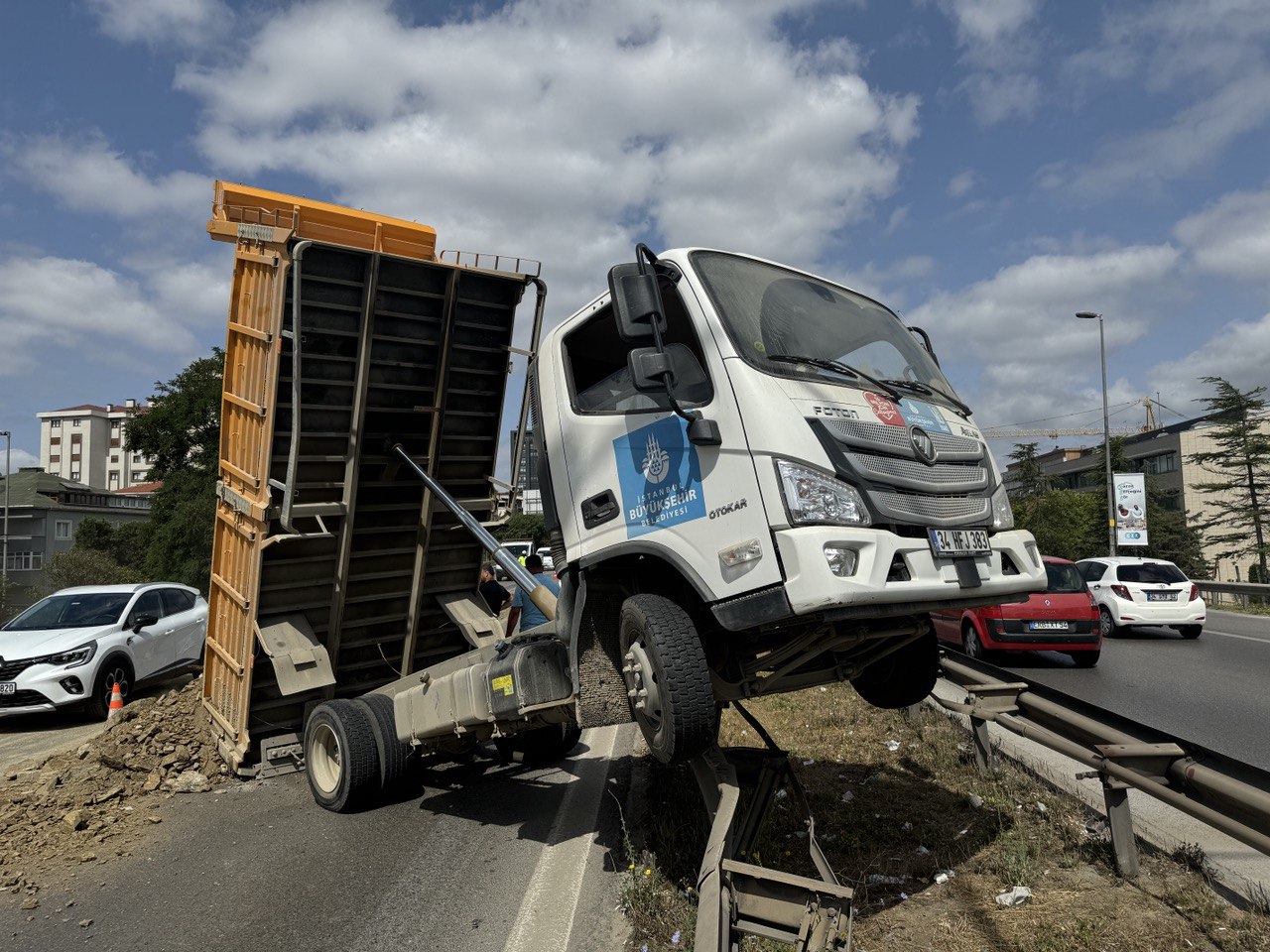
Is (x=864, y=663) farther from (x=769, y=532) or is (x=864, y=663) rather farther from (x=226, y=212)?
→ (x=226, y=212)

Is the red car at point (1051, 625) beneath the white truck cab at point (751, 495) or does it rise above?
beneath

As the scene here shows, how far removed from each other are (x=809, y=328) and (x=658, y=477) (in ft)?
3.26

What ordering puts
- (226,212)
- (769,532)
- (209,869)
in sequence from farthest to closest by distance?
(226,212) → (209,869) → (769,532)

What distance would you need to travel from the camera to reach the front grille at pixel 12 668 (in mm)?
9695

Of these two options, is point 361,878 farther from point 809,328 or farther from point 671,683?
point 809,328

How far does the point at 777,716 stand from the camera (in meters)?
8.38

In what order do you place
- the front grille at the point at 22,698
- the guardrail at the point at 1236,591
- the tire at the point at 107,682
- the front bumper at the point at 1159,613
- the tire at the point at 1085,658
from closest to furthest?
the front grille at the point at 22,698
the tire at the point at 107,682
the tire at the point at 1085,658
the front bumper at the point at 1159,613
the guardrail at the point at 1236,591

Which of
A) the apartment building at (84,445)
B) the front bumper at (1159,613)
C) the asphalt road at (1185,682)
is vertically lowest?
the asphalt road at (1185,682)

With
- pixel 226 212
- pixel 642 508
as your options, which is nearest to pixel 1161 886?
pixel 642 508

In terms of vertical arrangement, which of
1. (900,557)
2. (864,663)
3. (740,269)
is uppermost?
(740,269)

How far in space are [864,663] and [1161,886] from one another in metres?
1.56

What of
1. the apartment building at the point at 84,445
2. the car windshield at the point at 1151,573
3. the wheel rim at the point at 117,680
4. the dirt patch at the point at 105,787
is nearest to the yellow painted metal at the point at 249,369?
the dirt patch at the point at 105,787

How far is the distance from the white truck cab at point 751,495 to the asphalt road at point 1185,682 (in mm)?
3814

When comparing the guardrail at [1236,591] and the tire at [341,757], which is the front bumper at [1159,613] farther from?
the tire at [341,757]
